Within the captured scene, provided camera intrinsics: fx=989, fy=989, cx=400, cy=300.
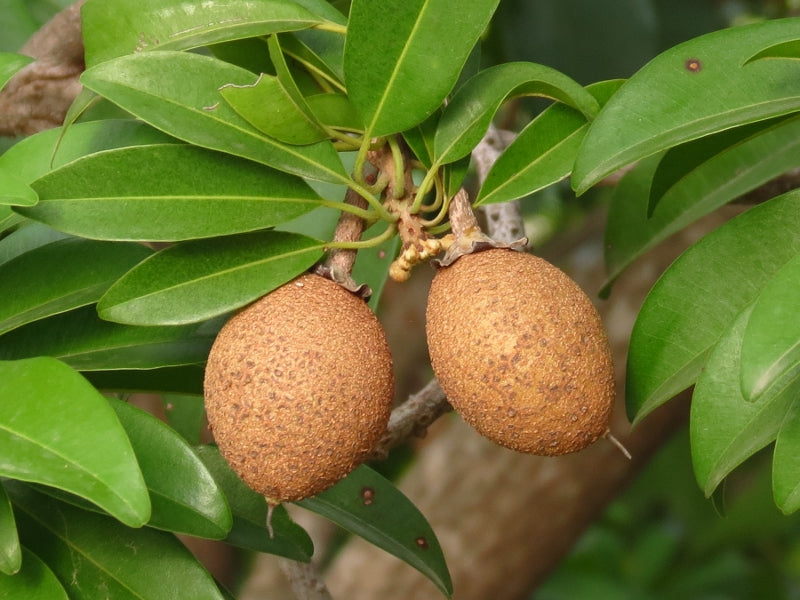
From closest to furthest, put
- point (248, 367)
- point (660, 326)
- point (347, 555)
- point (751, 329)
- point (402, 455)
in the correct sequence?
1. point (751, 329)
2. point (248, 367)
3. point (660, 326)
4. point (347, 555)
5. point (402, 455)

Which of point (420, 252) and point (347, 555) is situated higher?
point (420, 252)

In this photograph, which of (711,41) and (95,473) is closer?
(95,473)

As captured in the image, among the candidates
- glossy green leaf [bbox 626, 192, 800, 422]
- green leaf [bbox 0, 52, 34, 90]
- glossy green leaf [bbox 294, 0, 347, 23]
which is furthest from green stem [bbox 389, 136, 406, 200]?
green leaf [bbox 0, 52, 34, 90]

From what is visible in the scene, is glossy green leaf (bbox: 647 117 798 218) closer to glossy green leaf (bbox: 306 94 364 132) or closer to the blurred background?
glossy green leaf (bbox: 306 94 364 132)

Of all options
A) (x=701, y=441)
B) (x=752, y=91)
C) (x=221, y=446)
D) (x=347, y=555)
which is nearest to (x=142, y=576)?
(x=221, y=446)

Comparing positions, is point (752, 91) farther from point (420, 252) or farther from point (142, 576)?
point (142, 576)

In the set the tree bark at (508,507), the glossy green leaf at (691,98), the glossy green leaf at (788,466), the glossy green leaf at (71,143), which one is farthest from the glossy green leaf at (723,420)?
the tree bark at (508,507)

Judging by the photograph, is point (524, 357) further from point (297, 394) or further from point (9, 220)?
point (9, 220)
